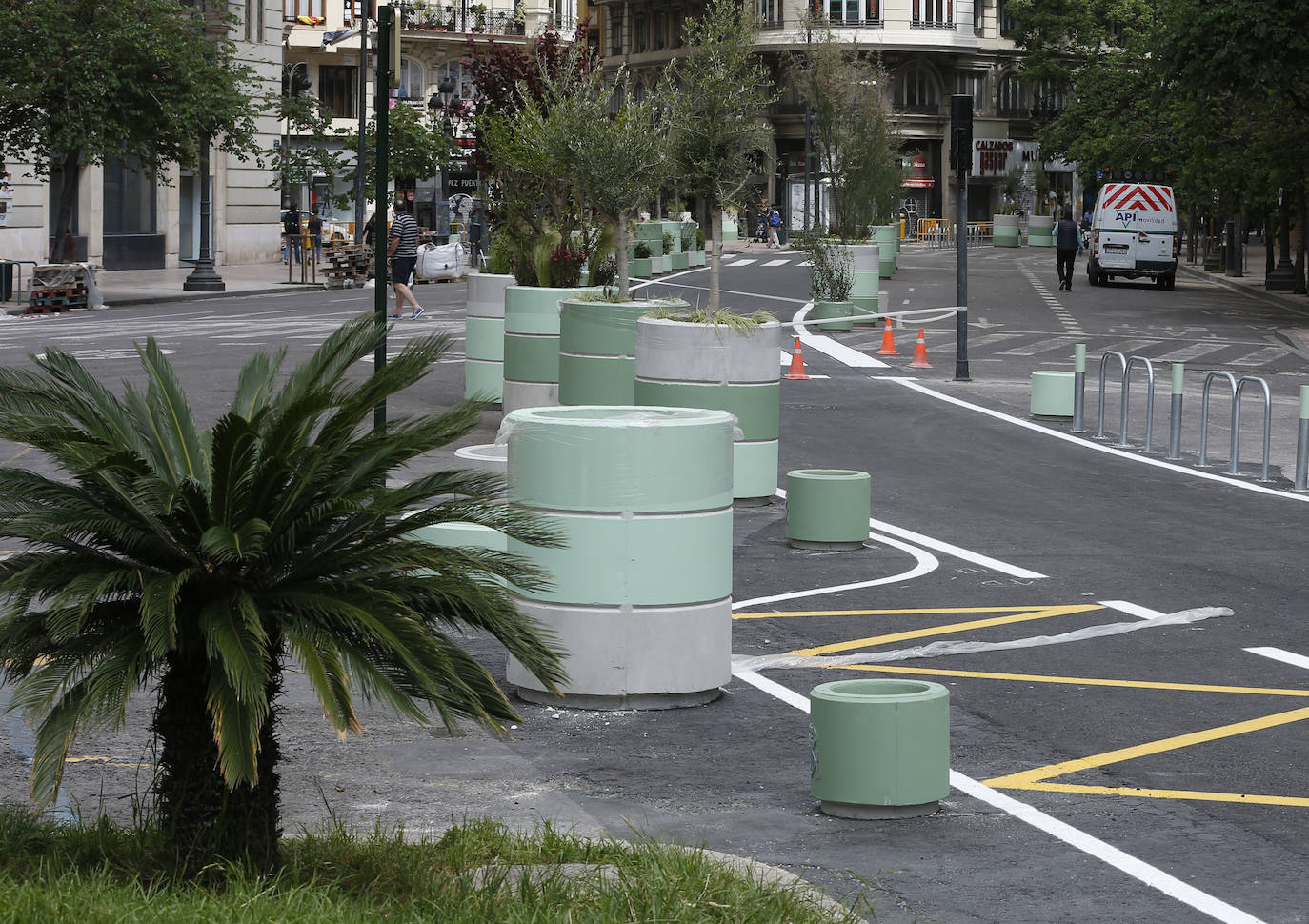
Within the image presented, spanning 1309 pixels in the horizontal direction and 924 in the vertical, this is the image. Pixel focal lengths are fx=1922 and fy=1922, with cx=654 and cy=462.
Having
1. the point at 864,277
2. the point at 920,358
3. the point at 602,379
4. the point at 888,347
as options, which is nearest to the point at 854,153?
the point at 864,277

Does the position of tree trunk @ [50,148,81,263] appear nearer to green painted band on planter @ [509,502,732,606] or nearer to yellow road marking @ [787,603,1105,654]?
yellow road marking @ [787,603,1105,654]

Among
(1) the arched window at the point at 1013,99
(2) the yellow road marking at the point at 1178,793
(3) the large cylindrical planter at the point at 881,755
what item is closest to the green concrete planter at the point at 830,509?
(2) the yellow road marking at the point at 1178,793

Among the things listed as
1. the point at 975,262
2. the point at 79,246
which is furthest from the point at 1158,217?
the point at 79,246

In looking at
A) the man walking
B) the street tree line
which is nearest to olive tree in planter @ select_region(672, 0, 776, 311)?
the street tree line

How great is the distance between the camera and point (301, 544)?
20.5 feet

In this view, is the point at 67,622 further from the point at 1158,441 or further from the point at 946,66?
the point at 946,66

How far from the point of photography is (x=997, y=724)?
839 cm

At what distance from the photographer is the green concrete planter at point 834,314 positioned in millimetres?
32906

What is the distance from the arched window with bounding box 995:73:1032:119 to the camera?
97312mm

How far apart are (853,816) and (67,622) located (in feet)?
9.42

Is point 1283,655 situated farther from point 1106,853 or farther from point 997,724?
point 1106,853

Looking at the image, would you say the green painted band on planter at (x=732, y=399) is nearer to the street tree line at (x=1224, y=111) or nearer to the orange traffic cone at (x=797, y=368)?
the orange traffic cone at (x=797, y=368)

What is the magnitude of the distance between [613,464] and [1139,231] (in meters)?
42.0

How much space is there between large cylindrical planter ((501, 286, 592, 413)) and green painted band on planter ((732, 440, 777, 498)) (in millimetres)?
3897
